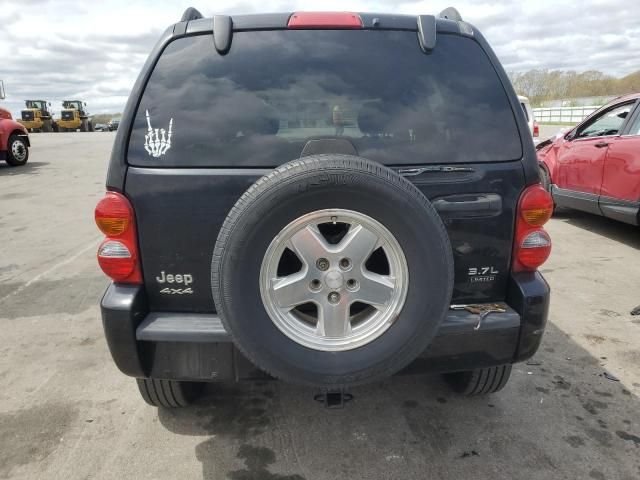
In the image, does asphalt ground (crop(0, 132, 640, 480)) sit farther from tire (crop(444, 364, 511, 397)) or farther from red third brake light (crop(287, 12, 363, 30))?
red third brake light (crop(287, 12, 363, 30))

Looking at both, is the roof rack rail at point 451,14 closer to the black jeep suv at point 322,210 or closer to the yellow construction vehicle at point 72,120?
the black jeep suv at point 322,210

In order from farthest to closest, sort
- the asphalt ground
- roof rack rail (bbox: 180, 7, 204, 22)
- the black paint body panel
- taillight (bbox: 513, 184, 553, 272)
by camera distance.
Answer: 1. roof rack rail (bbox: 180, 7, 204, 22)
2. the asphalt ground
3. taillight (bbox: 513, 184, 553, 272)
4. the black paint body panel

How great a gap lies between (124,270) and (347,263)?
0.99 meters

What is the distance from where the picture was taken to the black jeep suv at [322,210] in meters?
1.89

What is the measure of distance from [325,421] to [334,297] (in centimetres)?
101

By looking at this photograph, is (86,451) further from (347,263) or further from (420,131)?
(420,131)

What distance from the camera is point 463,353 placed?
7.00 feet

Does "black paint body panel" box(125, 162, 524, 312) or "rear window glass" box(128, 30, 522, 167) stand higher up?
"rear window glass" box(128, 30, 522, 167)

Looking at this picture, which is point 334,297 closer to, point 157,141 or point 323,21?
point 157,141

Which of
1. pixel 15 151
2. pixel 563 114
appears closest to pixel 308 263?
pixel 15 151

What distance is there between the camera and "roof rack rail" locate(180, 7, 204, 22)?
95.9 inches

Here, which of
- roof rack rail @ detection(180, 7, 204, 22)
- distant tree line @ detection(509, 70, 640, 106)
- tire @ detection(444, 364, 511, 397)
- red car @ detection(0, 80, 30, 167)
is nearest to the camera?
roof rack rail @ detection(180, 7, 204, 22)

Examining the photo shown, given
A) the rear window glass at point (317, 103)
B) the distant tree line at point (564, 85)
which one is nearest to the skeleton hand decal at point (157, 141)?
the rear window glass at point (317, 103)

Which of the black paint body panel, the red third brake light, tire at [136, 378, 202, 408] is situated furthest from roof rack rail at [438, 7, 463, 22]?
tire at [136, 378, 202, 408]
